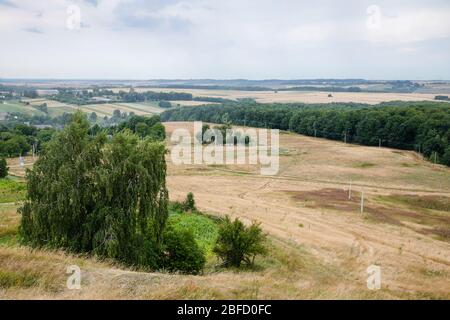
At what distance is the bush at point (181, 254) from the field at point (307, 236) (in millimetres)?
865

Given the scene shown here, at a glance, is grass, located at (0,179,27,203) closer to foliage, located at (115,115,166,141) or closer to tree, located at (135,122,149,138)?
foliage, located at (115,115,166,141)

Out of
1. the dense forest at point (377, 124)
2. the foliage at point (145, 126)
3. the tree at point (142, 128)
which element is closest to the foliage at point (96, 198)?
the dense forest at point (377, 124)

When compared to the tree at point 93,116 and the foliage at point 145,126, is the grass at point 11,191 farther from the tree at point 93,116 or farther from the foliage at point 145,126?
the tree at point 93,116

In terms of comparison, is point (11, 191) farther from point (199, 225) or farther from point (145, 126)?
point (145, 126)

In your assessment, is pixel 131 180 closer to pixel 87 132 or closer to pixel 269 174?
pixel 87 132

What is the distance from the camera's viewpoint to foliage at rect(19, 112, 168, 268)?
2167 cm

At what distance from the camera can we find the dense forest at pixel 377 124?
92688mm

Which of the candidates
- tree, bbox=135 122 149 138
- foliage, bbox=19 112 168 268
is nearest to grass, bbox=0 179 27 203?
foliage, bbox=19 112 168 268

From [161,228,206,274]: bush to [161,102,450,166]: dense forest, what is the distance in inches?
2894

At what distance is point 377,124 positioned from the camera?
108625 mm
